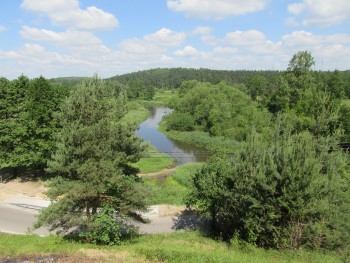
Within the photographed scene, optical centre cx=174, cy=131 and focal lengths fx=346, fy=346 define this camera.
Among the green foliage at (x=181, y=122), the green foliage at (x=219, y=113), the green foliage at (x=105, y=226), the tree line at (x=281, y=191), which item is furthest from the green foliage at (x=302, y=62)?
the green foliage at (x=105, y=226)

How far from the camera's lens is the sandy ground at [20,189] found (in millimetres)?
30506

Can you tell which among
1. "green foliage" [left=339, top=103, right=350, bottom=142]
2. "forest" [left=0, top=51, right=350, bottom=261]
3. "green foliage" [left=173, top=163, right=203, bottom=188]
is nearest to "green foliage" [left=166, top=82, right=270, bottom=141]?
"green foliage" [left=339, top=103, right=350, bottom=142]

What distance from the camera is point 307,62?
60.4 metres

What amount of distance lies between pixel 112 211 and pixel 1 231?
35.0 ft

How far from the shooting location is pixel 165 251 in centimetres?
1430

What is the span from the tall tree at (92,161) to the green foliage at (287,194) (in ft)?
19.0

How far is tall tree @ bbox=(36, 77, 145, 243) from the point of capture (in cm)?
1680

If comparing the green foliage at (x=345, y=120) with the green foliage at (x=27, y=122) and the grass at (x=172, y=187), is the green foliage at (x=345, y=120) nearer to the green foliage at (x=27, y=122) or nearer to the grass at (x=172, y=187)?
the grass at (x=172, y=187)

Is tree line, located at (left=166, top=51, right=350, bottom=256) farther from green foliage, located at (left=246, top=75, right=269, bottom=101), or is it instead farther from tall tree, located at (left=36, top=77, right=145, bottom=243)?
green foliage, located at (left=246, top=75, right=269, bottom=101)

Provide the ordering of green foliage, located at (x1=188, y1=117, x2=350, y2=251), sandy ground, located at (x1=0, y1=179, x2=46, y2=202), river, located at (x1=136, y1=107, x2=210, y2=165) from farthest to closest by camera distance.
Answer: river, located at (x1=136, y1=107, x2=210, y2=165) → sandy ground, located at (x1=0, y1=179, x2=46, y2=202) → green foliage, located at (x1=188, y1=117, x2=350, y2=251)

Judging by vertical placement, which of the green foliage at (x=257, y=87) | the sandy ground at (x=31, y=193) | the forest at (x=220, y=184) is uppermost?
the green foliage at (x=257, y=87)

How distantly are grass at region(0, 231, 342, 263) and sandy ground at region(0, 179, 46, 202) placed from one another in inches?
428

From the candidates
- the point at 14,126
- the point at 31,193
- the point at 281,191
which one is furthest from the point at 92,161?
the point at 14,126

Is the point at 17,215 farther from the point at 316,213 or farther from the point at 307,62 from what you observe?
the point at 307,62
